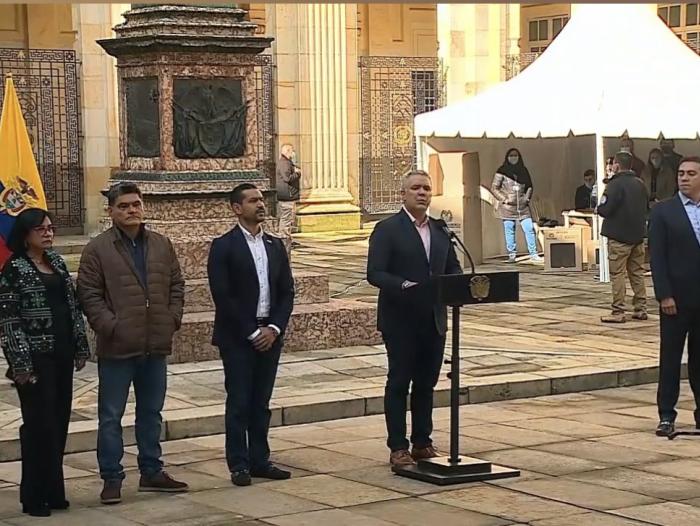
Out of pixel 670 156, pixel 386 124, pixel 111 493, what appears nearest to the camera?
pixel 111 493

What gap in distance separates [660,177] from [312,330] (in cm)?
950

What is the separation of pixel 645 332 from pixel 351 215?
46.7ft

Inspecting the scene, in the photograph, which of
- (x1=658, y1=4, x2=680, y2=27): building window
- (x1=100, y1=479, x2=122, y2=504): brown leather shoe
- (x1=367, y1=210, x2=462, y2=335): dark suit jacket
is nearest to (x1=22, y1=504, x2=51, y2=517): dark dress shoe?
(x1=100, y1=479, x2=122, y2=504): brown leather shoe

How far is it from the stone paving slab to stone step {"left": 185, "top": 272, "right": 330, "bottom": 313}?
265cm

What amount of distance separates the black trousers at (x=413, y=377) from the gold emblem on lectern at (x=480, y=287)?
1.10 feet

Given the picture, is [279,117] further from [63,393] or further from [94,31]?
[63,393]

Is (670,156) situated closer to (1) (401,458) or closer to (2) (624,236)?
(2) (624,236)

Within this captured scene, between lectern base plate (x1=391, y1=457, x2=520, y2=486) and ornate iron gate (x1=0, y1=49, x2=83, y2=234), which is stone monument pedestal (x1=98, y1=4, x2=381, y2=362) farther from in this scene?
ornate iron gate (x1=0, y1=49, x2=83, y2=234)

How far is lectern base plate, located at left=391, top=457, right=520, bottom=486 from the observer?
8375 mm

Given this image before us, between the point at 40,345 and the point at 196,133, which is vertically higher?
the point at 196,133

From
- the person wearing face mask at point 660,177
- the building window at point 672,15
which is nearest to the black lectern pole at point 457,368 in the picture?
the person wearing face mask at point 660,177

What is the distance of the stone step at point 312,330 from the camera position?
12250mm

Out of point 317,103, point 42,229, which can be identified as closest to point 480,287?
point 42,229

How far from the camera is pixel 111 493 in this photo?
7938 millimetres
